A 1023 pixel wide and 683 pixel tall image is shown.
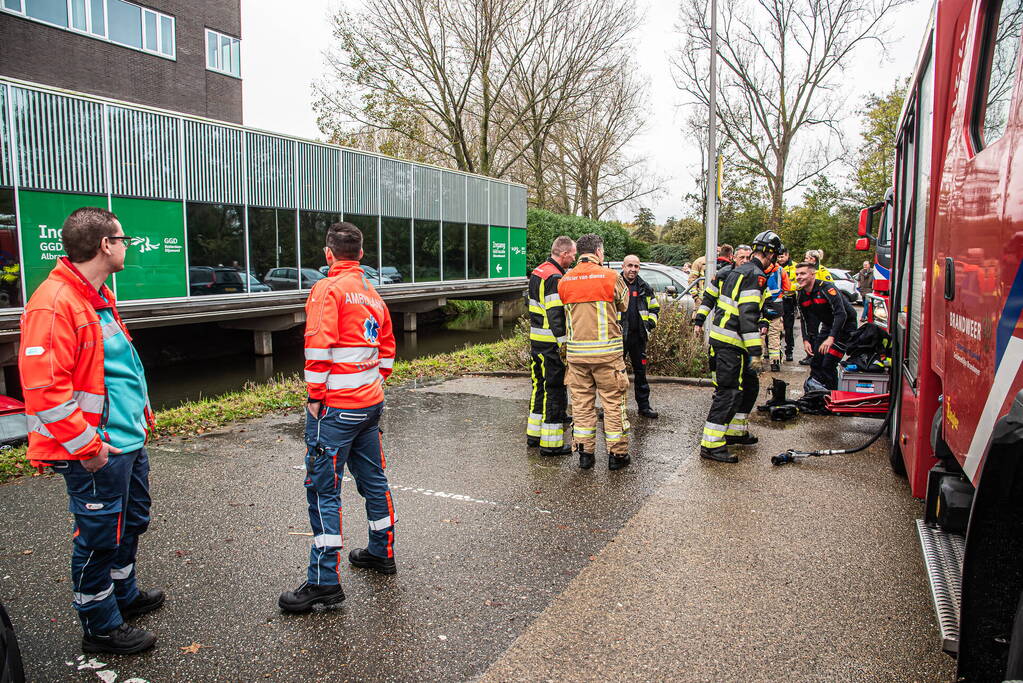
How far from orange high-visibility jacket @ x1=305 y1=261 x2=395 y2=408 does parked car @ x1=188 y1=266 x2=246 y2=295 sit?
14400 mm

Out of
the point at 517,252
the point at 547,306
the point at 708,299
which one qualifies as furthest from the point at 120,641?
the point at 517,252

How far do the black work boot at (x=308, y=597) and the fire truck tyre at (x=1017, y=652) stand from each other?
2.80 meters

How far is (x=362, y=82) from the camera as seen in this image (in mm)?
28812

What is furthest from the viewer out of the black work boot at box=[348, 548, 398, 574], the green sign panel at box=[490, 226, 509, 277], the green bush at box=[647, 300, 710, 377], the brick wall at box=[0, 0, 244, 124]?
the green sign panel at box=[490, 226, 509, 277]

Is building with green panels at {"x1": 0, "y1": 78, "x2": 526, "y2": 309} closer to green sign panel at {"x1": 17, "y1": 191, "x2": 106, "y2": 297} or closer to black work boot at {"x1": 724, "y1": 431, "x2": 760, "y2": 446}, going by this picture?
green sign panel at {"x1": 17, "y1": 191, "x2": 106, "y2": 297}

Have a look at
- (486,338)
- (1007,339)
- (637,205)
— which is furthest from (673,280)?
(637,205)

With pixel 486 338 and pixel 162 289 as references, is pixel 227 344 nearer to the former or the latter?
pixel 162 289

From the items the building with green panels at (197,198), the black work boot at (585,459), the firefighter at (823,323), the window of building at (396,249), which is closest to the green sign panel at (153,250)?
the building with green panels at (197,198)

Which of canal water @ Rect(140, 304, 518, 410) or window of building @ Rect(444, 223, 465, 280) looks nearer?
canal water @ Rect(140, 304, 518, 410)

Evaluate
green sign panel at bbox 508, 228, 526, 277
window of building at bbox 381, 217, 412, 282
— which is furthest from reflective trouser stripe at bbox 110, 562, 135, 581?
green sign panel at bbox 508, 228, 526, 277

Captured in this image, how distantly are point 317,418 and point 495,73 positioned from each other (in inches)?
1175

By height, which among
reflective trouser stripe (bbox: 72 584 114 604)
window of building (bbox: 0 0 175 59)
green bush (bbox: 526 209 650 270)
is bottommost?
reflective trouser stripe (bbox: 72 584 114 604)

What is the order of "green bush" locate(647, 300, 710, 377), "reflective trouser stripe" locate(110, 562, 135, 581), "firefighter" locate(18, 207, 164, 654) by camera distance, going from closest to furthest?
"firefighter" locate(18, 207, 164, 654), "reflective trouser stripe" locate(110, 562, 135, 581), "green bush" locate(647, 300, 710, 377)

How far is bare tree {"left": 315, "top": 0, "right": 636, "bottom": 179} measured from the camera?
93.6 ft
